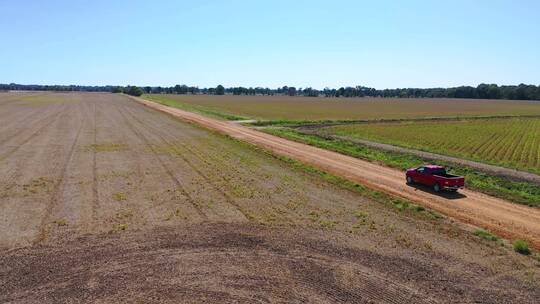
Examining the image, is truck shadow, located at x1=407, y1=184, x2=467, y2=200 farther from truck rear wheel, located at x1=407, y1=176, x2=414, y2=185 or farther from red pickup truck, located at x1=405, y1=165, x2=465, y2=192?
truck rear wheel, located at x1=407, y1=176, x2=414, y2=185

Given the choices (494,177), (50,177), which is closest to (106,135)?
(50,177)

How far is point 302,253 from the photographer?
50.2 ft

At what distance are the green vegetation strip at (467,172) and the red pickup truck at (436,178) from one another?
212cm

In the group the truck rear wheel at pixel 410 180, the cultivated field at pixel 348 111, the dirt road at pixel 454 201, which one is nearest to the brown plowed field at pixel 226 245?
the dirt road at pixel 454 201

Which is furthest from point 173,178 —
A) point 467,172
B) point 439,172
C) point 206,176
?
point 467,172

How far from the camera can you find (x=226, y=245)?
15.9 metres

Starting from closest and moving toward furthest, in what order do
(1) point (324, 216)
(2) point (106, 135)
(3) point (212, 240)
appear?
(3) point (212, 240)
(1) point (324, 216)
(2) point (106, 135)

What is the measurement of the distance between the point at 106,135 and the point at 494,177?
36355 millimetres

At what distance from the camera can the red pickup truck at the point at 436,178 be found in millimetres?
25016

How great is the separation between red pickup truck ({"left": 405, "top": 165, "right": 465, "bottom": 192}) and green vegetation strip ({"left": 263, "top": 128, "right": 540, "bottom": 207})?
2.12 m

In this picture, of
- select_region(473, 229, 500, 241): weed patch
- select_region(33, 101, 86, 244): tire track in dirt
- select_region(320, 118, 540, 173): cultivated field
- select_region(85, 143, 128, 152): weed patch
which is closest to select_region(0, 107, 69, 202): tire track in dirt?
select_region(33, 101, 86, 244): tire track in dirt

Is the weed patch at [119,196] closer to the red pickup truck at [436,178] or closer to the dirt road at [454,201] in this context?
the dirt road at [454,201]

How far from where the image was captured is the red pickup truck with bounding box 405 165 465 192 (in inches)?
985

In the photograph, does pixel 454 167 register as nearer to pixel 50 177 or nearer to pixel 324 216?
pixel 324 216
